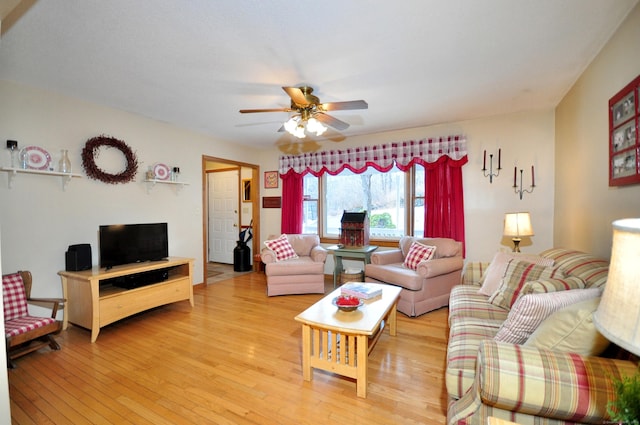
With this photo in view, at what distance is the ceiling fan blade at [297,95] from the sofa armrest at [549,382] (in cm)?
204

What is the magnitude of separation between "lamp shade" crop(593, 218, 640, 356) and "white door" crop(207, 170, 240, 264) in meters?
5.78

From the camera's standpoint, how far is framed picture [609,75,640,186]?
171 cm

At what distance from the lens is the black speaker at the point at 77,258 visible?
9.36 feet

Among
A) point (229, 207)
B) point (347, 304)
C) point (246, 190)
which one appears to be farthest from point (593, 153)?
point (229, 207)

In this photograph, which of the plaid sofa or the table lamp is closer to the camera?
the plaid sofa

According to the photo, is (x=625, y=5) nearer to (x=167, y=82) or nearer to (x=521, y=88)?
(x=521, y=88)

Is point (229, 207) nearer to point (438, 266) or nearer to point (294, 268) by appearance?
point (294, 268)

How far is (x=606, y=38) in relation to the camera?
203 centimetres

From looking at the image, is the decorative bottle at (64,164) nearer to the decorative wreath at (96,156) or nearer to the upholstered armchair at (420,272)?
the decorative wreath at (96,156)

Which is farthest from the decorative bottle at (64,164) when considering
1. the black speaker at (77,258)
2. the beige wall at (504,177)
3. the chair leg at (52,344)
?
the beige wall at (504,177)

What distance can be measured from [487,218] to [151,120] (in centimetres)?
467

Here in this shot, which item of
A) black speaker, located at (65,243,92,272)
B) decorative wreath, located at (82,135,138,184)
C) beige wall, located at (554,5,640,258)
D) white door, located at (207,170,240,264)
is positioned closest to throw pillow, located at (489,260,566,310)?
beige wall, located at (554,5,640,258)

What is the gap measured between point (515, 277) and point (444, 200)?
1.99 m

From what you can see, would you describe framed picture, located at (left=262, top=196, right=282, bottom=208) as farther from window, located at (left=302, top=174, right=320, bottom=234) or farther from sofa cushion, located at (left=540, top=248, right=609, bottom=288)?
sofa cushion, located at (left=540, top=248, right=609, bottom=288)
